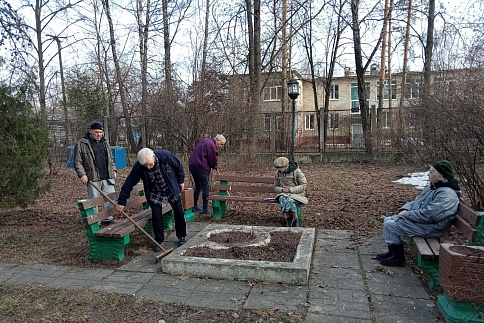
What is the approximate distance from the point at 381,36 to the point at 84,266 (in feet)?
57.8

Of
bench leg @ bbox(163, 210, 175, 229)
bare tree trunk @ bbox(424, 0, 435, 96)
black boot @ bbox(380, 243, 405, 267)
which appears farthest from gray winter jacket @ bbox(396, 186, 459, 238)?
bare tree trunk @ bbox(424, 0, 435, 96)

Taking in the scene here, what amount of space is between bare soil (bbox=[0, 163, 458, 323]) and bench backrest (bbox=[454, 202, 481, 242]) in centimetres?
154

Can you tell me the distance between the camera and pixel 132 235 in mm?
5652

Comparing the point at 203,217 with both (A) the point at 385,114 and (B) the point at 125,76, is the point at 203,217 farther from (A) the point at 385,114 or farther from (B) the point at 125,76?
(B) the point at 125,76

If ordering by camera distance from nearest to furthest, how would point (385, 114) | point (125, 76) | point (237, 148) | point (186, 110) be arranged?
point (186, 110), point (237, 148), point (385, 114), point (125, 76)

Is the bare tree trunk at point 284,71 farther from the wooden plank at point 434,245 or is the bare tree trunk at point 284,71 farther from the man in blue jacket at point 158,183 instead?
the wooden plank at point 434,245

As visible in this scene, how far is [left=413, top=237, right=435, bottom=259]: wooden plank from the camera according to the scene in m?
3.51

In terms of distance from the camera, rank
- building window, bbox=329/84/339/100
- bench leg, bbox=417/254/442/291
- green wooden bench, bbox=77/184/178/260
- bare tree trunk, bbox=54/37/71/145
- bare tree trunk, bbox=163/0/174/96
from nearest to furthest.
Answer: bench leg, bbox=417/254/442/291 < green wooden bench, bbox=77/184/178/260 < bare tree trunk, bbox=54/37/71/145 < bare tree trunk, bbox=163/0/174/96 < building window, bbox=329/84/339/100

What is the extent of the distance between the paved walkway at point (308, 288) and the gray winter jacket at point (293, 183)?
1199 millimetres

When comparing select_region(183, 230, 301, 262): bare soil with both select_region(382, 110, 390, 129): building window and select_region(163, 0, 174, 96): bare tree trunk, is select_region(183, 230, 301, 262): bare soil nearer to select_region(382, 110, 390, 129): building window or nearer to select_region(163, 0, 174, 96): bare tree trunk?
select_region(382, 110, 390, 129): building window

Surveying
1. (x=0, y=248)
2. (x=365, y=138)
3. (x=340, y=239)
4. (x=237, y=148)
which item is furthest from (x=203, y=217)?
(x=365, y=138)

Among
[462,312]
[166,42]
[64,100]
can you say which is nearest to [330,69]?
[166,42]

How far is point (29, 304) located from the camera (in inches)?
138

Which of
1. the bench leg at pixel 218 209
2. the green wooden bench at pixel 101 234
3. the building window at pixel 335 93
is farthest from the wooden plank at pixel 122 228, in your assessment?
the building window at pixel 335 93
